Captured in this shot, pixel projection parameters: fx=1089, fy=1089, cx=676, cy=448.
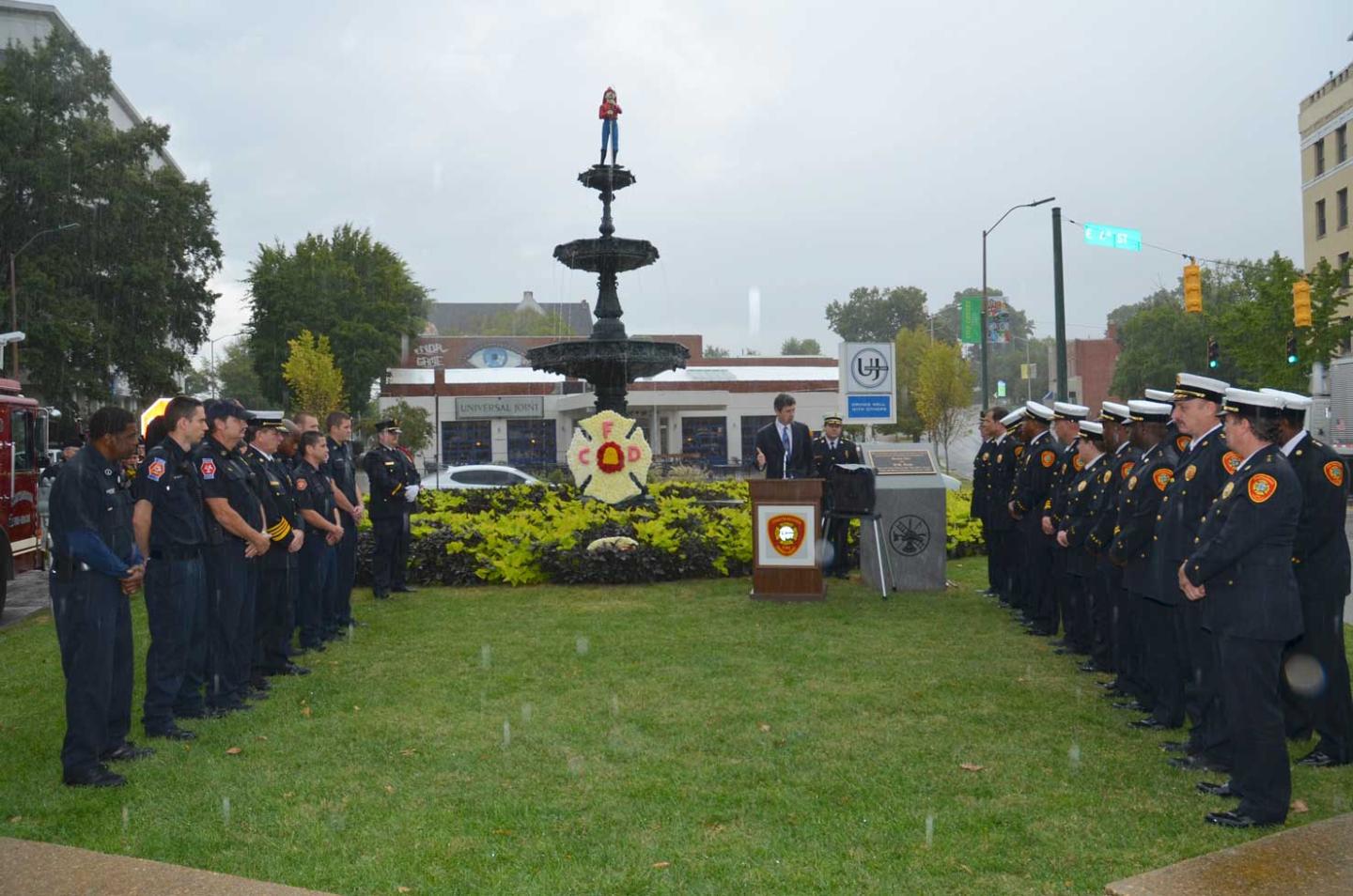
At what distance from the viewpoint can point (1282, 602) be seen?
489 cm

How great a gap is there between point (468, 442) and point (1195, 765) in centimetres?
4996

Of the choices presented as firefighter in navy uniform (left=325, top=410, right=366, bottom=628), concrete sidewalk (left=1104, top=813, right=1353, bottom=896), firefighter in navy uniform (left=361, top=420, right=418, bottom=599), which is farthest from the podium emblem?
concrete sidewalk (left=1104, top=813, right=1353, bottom=896)

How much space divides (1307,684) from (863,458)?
7.03 meters

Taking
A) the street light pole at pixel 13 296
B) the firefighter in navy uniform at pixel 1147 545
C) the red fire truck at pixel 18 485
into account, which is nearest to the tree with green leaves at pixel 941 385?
the street light pole at pixel 13 296

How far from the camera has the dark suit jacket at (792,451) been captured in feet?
43.2

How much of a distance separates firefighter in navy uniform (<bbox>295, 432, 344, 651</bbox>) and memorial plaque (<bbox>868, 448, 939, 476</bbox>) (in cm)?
607

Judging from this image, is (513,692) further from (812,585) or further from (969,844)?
(812,585)

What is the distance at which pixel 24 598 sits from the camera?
47.6 feet

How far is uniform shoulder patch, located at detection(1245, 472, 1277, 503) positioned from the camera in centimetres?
486

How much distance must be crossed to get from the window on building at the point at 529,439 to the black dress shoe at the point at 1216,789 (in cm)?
4899

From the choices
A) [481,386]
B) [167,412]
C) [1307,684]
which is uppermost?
[481,386]

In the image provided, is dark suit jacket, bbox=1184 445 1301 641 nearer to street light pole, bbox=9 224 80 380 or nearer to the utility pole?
the utility pole

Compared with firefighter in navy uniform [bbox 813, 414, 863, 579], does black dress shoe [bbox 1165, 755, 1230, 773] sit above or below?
below

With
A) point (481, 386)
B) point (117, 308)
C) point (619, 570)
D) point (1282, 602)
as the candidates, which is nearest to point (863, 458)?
point (619, 570)
